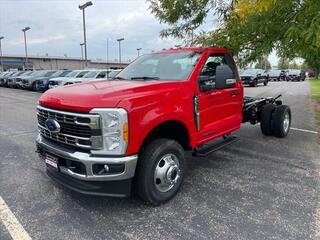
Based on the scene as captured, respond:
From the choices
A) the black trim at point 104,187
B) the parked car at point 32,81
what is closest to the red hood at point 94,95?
the black trim at point 104,187

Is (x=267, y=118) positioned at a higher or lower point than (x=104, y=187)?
higher

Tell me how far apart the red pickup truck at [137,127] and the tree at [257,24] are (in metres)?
1.66

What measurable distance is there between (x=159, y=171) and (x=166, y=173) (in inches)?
4.4

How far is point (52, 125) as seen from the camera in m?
3.89

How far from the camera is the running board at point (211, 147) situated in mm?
4805

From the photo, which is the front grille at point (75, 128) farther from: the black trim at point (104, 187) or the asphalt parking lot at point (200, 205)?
the asphalt parking lot at point (200, 205)

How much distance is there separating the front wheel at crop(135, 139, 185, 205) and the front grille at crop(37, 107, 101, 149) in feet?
2.25

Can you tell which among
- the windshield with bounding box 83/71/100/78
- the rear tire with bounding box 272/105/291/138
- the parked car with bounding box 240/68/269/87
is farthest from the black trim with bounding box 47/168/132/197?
the parked car with bounding box 240/68/269/87

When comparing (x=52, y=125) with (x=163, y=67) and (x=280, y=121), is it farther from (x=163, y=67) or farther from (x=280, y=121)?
(x=280, y=121)

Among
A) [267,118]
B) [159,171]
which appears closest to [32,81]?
[267,118]

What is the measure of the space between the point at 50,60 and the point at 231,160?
328ft

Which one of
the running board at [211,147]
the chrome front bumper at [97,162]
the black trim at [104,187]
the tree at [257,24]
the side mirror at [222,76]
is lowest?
the black trim at [104,187]

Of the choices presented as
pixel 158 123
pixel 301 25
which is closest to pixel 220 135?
pixel 158 123

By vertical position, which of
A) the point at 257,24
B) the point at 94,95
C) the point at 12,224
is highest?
the point at 257,24
